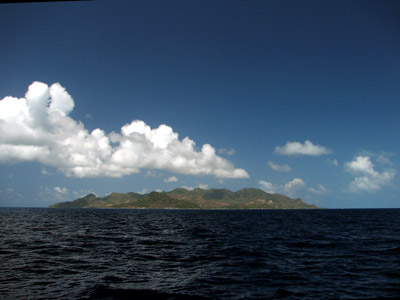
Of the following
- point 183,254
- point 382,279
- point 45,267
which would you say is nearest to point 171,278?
point 183,254

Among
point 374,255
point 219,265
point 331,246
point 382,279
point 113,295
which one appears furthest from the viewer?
point 331,246

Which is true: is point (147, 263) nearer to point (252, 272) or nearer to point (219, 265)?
point (219, 265)

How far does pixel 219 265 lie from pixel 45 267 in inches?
547

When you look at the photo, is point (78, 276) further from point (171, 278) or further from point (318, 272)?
point (318, 272)

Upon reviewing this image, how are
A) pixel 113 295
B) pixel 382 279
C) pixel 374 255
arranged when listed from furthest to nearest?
pixel 374 255
pixel 382 279
pixel 113 295

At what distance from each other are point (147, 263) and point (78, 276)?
570 centimetres

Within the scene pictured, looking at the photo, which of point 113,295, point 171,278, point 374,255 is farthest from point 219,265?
point 374,255

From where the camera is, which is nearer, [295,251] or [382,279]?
[382,279]

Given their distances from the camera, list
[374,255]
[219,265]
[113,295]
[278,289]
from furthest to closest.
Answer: [374,255] < [219,265] < [278,289] < [113,295]

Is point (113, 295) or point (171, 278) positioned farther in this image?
point (171, 278)

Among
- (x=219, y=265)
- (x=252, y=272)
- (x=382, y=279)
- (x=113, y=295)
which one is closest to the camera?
(x=113, y=295)

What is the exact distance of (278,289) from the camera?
1497cm

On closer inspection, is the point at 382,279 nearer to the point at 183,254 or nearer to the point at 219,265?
the point at 219,265

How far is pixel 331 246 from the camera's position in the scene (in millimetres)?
29703
